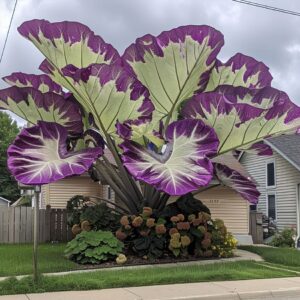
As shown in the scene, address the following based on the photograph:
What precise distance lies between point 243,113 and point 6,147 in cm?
5414

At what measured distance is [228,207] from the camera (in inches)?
886

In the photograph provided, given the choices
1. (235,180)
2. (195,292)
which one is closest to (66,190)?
(235,180)

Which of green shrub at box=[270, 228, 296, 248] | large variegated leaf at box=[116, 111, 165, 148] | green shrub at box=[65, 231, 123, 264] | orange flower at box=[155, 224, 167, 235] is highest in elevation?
large variegated leaf at box=[116, 111, 165, 148]

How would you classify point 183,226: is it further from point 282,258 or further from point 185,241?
point 282,258

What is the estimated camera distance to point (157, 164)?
1273 centimetres

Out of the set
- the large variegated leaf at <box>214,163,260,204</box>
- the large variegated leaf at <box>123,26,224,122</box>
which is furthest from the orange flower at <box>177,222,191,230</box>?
the large variegated leaf at <box>123,26,224,122</box>

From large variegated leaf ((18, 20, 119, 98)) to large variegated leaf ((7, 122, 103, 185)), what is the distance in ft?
4.84

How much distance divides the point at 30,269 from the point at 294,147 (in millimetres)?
16547

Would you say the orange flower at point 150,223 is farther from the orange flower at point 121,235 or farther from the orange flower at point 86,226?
the orange flower at point 86,226

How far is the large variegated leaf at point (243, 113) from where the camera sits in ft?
44.6

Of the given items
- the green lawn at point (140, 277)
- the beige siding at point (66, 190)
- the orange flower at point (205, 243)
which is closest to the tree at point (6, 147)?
the beige siding at point (66, 190)

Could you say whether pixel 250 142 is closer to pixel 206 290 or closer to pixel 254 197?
pixel 254 197

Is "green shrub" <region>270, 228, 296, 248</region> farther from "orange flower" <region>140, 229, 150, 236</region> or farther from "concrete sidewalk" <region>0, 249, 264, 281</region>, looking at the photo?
"orange flower" <region>140, 229, 150, 236</region>

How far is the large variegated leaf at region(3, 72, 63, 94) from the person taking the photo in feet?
49.2
